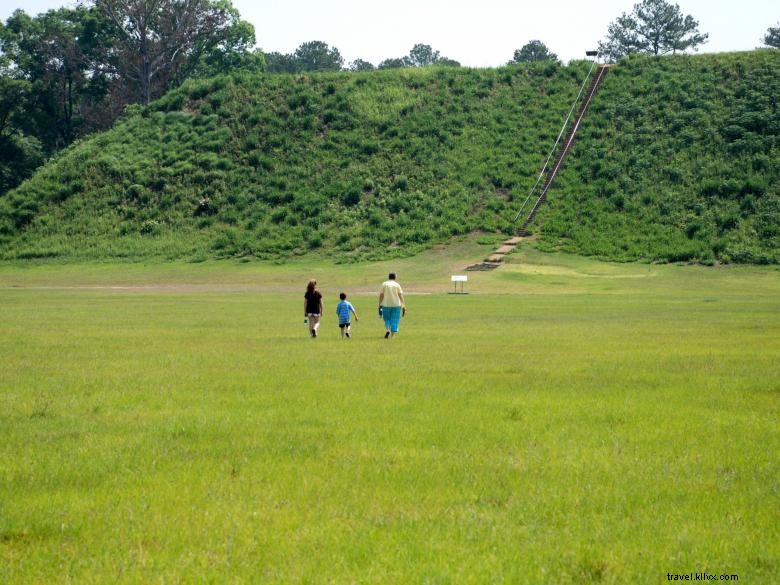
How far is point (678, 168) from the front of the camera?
72875 millimetres

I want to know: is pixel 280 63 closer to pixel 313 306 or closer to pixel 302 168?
pixel 302 168

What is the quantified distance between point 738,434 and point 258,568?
652 cm

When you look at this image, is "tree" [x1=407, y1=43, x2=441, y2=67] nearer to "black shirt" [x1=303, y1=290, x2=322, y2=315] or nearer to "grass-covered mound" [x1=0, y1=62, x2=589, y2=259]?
"grass-covered mound" [x1=0, y1=62, x2=589, y2=259]

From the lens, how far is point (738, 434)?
11406 mm

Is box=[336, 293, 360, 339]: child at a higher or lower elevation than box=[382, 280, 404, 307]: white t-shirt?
lower

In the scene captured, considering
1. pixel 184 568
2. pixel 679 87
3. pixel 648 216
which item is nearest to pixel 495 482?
pixel 184 568

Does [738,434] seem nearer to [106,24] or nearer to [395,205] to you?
[395,205]

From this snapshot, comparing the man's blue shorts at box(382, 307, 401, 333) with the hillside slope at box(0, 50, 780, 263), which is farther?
the hillside slope at box(0, 50, 780, 263)

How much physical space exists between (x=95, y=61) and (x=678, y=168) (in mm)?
58899

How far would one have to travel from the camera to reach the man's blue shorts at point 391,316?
25.4 meters

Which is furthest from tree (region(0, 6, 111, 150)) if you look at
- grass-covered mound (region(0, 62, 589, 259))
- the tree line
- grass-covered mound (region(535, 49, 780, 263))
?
grass-covered mound (region(535, 49, 780, 263))

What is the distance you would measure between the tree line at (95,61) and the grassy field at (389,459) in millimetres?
79811

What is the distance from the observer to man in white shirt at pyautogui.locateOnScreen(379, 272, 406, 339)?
2520 centimetres

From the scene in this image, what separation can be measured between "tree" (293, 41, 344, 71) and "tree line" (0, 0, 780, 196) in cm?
5937
